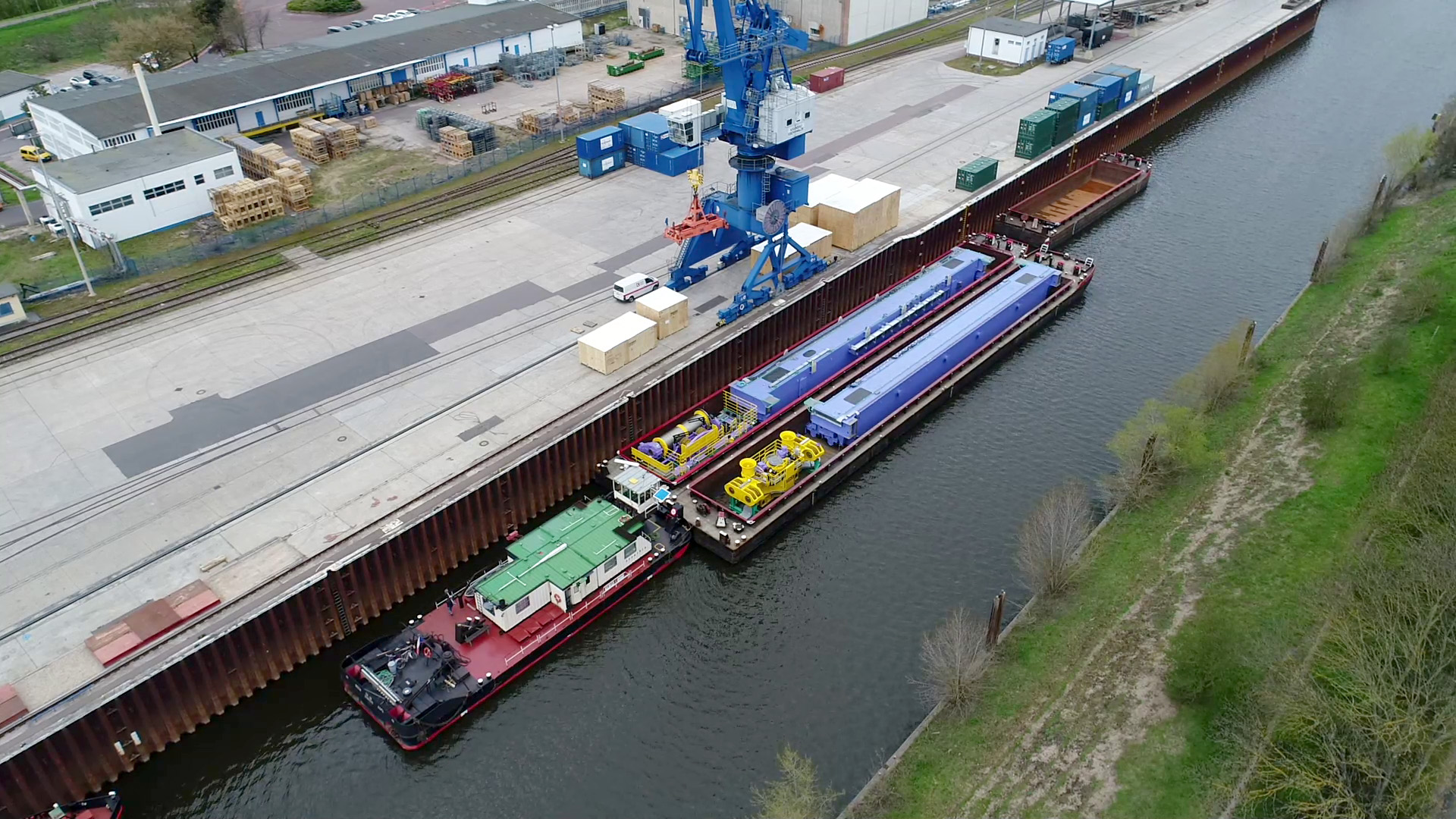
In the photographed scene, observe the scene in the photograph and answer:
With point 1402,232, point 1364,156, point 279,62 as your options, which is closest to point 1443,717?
point 1402,232

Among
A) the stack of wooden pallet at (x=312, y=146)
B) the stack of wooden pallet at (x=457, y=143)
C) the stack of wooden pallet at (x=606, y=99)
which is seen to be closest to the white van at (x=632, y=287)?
the stack of wooden pallet at (x=457, y=143)

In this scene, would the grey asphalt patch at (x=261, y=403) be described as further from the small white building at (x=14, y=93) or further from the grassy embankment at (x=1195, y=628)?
the small white building at (x=14, y=93)

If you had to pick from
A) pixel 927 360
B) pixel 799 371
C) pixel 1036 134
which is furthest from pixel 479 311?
pixel 1036 134

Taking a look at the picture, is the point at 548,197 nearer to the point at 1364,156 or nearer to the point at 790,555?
the point at 790,555

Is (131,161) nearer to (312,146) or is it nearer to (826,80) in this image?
(312,146)

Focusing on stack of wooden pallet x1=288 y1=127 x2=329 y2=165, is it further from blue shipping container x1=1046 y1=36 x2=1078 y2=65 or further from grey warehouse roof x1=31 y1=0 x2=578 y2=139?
blue shipping container x1=1046 y1=36 x2=1078 y2=65
